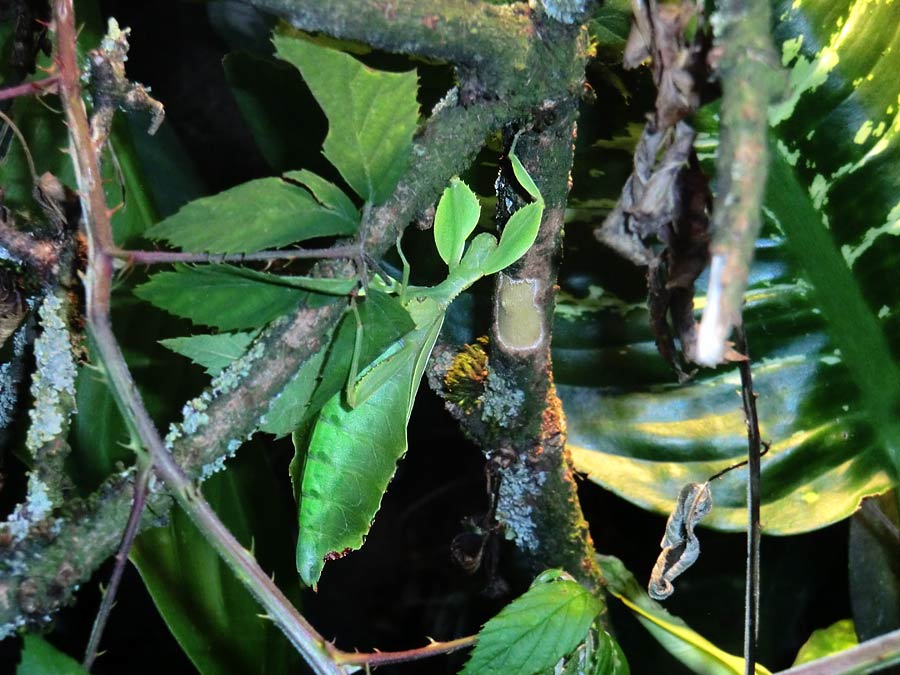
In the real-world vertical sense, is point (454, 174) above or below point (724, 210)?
above

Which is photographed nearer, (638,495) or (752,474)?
(752,474)

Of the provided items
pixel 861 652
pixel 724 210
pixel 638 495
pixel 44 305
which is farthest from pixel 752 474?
pixel 44 305

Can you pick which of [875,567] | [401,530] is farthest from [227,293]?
[401,530]

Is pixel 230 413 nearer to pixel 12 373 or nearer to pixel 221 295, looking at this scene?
pixel 221 295

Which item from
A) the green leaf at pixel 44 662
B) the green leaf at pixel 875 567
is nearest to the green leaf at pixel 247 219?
the green leaf at pixel 44 662

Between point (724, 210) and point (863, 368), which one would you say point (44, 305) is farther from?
point (863, 368)

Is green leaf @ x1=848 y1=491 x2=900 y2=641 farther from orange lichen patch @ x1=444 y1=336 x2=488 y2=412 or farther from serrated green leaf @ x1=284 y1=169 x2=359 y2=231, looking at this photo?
serrated green leaf @ x1=284 y1=169 x2=359 y2=231

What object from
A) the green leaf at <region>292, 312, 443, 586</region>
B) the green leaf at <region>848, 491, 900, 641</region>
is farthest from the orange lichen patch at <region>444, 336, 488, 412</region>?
the green leaf at <region>848, 491, 900, 641</region>
